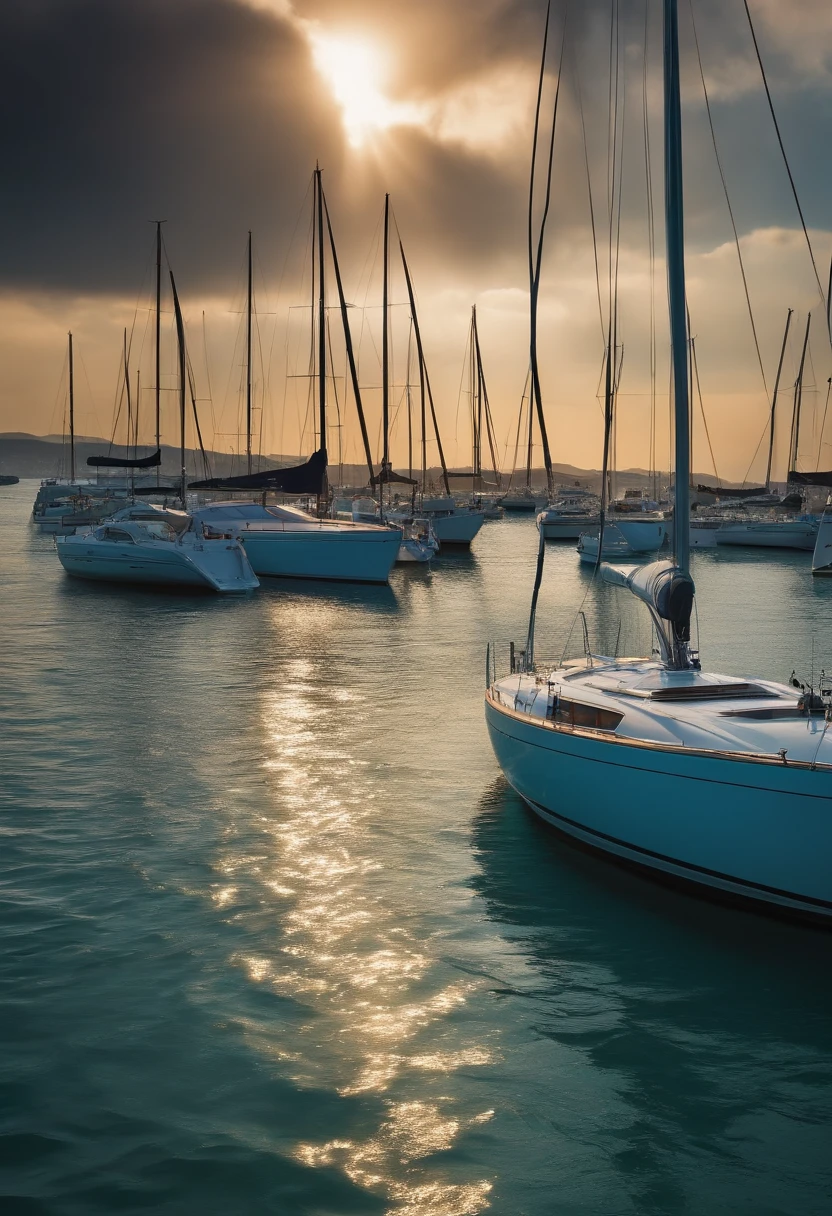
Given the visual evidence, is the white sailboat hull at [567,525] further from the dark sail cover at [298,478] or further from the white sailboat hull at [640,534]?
the dark sail cover at [298,478]

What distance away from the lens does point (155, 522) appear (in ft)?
130

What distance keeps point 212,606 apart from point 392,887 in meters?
24.0

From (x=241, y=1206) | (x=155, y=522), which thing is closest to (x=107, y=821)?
(x=241, y=1206)

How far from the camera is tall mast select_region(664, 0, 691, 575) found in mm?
12719

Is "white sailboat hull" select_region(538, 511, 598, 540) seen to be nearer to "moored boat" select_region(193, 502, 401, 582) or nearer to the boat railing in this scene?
"moored boat" select_region(193, 502, 401, 582)

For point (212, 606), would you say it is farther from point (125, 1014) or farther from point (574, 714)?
point (125, 1014)

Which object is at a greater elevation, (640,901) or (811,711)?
(811,711)

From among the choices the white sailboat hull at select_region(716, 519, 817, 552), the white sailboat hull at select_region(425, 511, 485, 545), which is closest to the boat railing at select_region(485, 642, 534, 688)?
the white sailboat hull at select_region(425, 511, 485, 545)

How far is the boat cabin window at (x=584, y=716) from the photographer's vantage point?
10.8 metres

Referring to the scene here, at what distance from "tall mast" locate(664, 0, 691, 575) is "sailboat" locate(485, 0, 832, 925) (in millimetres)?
16

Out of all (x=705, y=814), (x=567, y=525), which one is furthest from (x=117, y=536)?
(x=567, y=525)

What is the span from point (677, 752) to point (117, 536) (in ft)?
104

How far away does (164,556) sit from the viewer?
3644 centimetres

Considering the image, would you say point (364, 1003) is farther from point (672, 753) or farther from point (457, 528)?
point (457, 528)
